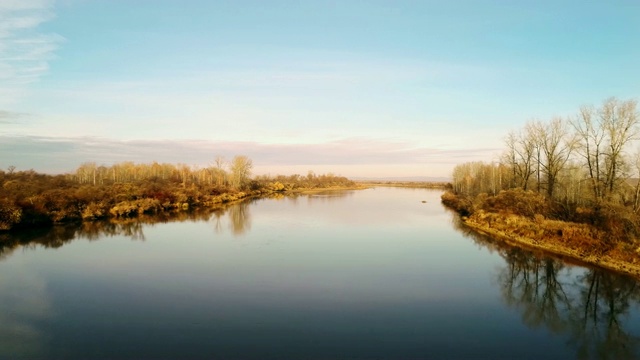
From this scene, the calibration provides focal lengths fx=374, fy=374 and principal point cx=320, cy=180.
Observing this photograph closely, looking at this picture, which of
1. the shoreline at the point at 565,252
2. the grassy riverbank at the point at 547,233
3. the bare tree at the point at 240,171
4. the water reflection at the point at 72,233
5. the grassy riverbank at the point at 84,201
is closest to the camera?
the shoreline at the point at 565,252

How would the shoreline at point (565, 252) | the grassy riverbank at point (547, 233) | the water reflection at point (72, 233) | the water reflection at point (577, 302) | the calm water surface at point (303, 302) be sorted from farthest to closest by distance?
1. the water reflection at point (72, 233)
2. the grassy riverbank at point (547, 233)
3. the shoreline at point (565, 252)
4. the water reflection at point (577, 302)
5. the calm water surface at point (303, 302)

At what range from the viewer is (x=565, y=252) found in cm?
1956

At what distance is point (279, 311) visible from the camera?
11.4m

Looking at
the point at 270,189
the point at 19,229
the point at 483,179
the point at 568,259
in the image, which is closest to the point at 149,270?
the point at 19,229

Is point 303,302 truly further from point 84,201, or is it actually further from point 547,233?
point 84,201

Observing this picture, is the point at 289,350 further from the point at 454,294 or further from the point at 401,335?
the point at 454,294

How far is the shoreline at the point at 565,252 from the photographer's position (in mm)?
15973

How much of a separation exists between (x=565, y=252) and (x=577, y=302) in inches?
299

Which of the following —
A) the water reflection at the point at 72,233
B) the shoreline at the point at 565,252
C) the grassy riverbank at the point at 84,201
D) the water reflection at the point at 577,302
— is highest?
the grassy riverbank at the point at 84,201

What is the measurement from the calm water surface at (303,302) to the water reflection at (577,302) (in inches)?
2.2

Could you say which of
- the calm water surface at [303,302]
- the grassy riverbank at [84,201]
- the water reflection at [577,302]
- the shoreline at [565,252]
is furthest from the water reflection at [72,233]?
the shoreline at [565,252]

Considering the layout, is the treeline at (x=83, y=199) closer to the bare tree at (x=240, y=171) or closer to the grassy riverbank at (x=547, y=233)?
the bare tree at (x=240, y=171)

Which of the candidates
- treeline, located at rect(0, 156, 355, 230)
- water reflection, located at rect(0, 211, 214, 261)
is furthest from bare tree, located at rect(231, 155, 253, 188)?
water reflection, located at rect(0, 211, 214, 261)

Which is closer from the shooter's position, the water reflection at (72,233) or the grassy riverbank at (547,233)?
the grassy riverbank at (547,233)
